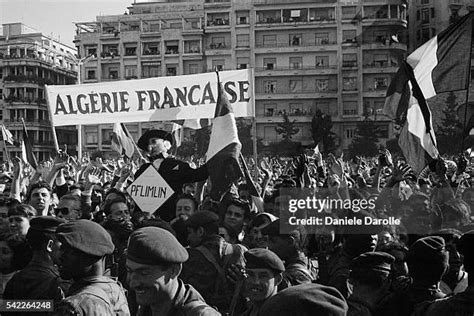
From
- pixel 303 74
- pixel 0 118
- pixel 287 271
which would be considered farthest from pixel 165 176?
pixel 0 118

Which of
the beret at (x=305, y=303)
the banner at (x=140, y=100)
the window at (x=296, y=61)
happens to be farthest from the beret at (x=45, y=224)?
the window at (x=296, y=61)

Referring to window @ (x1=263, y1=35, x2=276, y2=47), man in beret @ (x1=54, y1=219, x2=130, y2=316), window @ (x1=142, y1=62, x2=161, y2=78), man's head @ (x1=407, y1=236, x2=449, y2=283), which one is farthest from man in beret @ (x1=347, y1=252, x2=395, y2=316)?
window @ (x1=142, y1=62, x2=161, y2=78)

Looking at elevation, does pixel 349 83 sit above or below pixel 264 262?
above

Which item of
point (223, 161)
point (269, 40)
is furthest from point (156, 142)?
point (269, 40)

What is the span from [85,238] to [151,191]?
9.82 ft

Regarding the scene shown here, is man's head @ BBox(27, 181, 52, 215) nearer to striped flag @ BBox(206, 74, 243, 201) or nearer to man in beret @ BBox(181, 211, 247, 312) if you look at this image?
striped flag @ BBox(206, 74, 243, 201)

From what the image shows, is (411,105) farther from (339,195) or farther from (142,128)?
(142,128)

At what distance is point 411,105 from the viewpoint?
6.71 m

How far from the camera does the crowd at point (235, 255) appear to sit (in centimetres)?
248

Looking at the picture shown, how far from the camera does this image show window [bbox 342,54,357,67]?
181 ft

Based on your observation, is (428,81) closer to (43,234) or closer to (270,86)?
(43,234)

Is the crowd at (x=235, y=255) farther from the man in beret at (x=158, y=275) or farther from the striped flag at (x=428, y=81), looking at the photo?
the striped flag at (x=428, y=81)

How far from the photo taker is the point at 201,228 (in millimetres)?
4211

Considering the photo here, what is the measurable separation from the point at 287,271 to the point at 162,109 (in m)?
5.29
